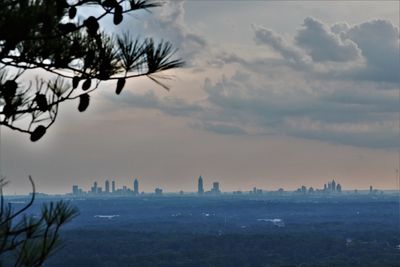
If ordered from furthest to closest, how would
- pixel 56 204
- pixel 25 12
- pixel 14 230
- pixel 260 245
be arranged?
pixel 260 245 < pixel 56 204 < pixel 14 230 < pixel 25 12

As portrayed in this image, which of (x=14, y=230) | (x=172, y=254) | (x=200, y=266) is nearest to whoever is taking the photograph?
(x=14, y=230)

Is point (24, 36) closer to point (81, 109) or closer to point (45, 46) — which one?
point (45, 46)

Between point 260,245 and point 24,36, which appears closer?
point 24,36

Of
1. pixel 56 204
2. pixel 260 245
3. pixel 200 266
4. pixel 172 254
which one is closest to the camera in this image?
pixel 56 204

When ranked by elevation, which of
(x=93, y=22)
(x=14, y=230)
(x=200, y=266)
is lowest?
(x=200, y=266)

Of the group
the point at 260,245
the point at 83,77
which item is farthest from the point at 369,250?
the point at 83,77

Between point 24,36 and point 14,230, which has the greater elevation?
point 24,36

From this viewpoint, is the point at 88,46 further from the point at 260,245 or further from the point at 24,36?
the point at 260,245

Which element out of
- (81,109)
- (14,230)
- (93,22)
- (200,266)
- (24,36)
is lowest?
(200,266)

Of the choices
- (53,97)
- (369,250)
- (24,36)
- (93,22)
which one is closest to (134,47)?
(93,22)
